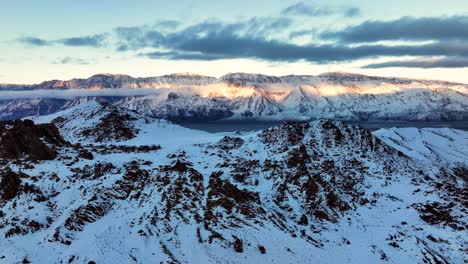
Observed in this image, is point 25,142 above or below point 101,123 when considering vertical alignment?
above

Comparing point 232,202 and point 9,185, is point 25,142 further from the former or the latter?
point 232,202

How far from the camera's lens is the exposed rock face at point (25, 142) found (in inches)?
4112

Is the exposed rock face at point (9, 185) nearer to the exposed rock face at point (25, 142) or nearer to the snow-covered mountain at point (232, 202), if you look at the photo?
the snow-covered mountain at point (232, 202)

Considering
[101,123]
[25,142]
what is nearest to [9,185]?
[25,142]

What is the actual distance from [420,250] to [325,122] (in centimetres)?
5699

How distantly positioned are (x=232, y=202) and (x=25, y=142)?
53941mm

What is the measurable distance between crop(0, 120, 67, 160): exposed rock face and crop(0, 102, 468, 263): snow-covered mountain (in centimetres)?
44

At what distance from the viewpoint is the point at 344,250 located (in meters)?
82.8

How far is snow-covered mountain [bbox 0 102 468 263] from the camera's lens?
7831 centimetres

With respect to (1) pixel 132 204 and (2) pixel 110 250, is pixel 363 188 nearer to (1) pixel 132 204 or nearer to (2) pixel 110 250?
(1) pixel 132 204

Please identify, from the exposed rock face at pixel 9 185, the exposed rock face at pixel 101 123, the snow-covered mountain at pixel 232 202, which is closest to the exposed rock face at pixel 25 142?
the snow-covered mountain at pixel 232 202

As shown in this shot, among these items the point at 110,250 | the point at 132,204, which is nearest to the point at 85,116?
the point at 132,204

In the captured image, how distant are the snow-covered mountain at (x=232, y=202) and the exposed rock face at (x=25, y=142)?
0.44 m

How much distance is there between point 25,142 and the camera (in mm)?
107125
